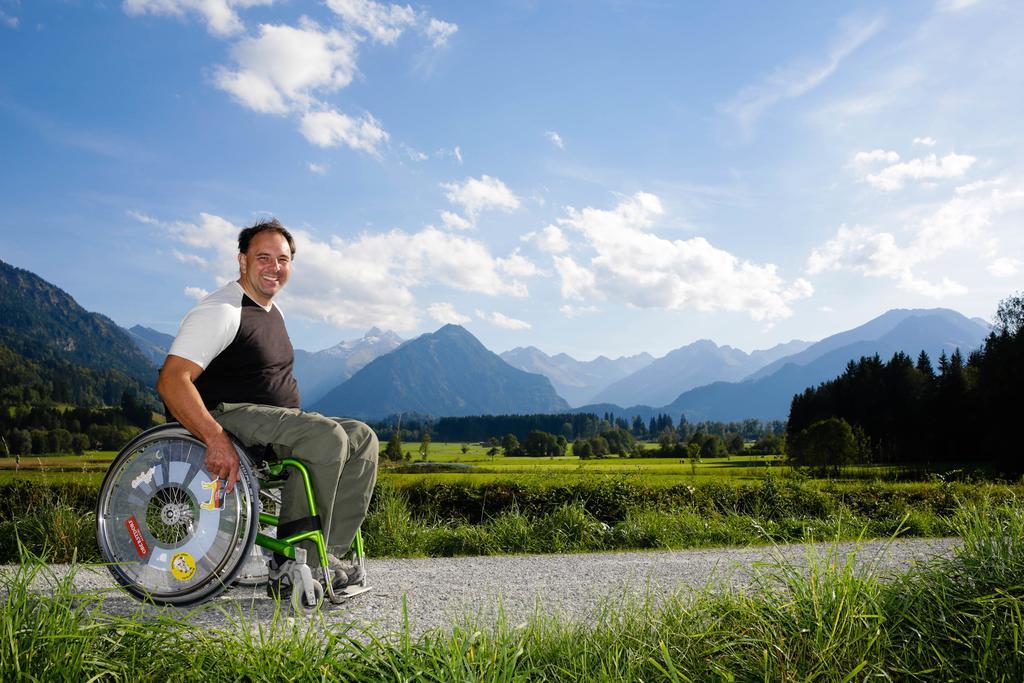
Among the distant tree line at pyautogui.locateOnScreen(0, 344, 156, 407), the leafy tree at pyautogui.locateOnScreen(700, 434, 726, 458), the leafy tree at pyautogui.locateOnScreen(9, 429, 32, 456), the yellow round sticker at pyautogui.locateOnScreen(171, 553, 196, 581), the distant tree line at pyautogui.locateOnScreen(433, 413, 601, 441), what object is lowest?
the leafy tree at pyautogui.locateOnScreen(700, 434, 726, 458)

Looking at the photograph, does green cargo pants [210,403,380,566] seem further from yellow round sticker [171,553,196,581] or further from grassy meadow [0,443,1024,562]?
grassy meadow [0,443,1024,562]

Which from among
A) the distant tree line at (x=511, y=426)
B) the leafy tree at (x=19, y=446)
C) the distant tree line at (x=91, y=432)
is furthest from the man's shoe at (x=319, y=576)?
the distant tree line at (x=511, y=426)

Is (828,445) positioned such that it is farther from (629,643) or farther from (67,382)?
(67,382)

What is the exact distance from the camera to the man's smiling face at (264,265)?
4.46m

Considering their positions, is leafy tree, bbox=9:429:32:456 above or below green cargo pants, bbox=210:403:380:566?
below

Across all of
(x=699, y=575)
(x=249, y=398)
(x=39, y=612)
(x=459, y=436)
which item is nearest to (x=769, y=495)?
(x=699, y=575)

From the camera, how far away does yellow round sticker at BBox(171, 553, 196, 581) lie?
13.1 feet

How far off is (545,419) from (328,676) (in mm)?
72371

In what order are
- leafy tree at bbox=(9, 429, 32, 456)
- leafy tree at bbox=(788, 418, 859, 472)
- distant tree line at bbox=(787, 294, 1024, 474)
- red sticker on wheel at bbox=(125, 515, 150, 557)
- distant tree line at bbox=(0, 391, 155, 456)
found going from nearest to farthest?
red sticker on wheel at bbox=(125, 515, 150, 557), leafy tree at bbox=(9, 429, 32, 456), distant tree line at bbox=(0, 391, 155, 456), leafy tree at bbox=(788, 418, 859, 472), distant tree line at bbox=(787, 294, 1024, 474)

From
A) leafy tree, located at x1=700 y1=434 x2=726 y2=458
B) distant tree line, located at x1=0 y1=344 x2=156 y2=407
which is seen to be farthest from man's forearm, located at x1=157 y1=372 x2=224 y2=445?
distant tree line, located at x1=0 y1=344 x2=156 y2=407

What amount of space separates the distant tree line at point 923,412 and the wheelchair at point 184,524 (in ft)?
72.3

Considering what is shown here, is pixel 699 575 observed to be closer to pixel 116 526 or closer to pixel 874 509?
pixel 116 526

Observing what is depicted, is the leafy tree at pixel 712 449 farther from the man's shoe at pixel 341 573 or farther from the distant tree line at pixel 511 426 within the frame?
the man's shoe at pixel 341 573

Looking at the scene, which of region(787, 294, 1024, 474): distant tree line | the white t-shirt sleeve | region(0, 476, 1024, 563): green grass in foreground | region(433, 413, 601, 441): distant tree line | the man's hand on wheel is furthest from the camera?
region(433, 413, 601, 441): distant tree line
